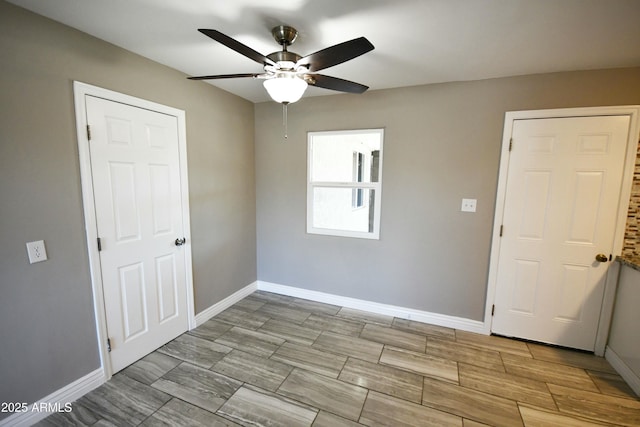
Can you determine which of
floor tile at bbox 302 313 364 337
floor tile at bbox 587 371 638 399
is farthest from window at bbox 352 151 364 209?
floor tile at bbox 587 371 638 399

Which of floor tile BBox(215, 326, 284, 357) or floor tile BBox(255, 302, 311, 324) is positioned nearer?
floor tile BBox(215, 326, 284, 357)

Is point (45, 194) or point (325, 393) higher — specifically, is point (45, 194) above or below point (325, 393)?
above

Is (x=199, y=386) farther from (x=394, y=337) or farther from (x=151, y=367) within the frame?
(x=394, y=337)

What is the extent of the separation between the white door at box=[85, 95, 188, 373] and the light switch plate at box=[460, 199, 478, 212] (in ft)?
9.00

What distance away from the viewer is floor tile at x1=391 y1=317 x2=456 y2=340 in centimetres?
258

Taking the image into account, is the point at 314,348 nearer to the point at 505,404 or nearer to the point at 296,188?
the point at 505,404

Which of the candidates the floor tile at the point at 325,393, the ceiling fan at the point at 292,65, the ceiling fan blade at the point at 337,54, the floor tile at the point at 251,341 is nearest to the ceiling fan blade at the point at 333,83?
the ceiling fan at the point at 292,65

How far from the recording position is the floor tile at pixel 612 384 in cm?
188

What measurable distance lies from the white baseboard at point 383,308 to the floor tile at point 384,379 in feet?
2.77

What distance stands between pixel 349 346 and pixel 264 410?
3.10 ft

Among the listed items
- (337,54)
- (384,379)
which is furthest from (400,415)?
(337,54)

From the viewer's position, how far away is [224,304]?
10.00 feet

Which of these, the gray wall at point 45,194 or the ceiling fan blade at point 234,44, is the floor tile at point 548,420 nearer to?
the ceiling fan blade at point 234,44

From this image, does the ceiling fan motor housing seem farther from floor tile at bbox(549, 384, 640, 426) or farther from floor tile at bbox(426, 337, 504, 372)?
floor tile at bbox(549, 384, 640, 426)
